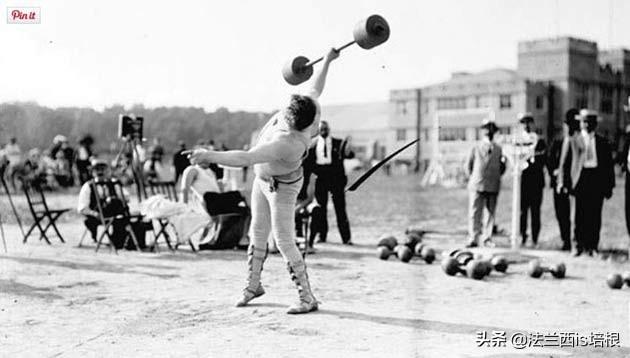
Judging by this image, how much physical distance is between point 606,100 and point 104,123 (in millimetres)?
49415

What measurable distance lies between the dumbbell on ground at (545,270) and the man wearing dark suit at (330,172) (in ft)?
12.3

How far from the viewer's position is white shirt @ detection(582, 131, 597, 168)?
1061 cm

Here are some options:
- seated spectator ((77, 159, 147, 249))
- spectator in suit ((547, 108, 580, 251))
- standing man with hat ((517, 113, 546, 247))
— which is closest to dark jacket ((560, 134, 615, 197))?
spectator in suit ((547, 108, 580, 251))

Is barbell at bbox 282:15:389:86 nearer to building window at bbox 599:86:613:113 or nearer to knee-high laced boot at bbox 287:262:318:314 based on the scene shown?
knee-high laced boot at bbox 287:262:318:314

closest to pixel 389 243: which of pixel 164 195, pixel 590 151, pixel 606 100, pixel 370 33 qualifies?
pixel 590 151

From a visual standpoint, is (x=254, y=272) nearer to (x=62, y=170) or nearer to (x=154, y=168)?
(x=154, y=168)

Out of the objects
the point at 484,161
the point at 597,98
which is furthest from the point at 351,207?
the point at 597,98

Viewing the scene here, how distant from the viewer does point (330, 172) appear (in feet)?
39.3

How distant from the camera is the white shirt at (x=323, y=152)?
11875 millimetres

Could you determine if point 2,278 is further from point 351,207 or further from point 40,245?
point 351,207

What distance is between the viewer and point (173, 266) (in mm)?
9219

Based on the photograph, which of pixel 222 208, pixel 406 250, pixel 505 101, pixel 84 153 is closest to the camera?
pixel 406 250

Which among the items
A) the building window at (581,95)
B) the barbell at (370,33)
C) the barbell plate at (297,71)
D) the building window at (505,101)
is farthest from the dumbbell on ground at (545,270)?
the building window at (505,101)

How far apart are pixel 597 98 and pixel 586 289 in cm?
5428
